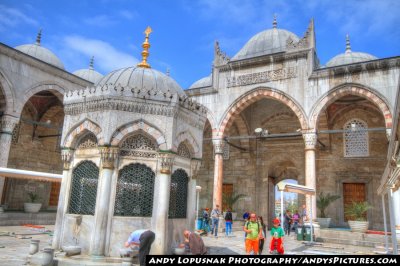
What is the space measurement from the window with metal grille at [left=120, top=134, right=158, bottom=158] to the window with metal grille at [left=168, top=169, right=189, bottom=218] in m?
0.63

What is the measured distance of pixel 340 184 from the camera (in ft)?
50.0

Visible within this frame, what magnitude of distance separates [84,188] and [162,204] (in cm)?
143

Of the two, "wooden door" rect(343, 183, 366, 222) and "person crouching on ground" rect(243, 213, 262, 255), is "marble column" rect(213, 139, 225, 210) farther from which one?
"person crouching on ground" rect(243, 213, 262, 255)

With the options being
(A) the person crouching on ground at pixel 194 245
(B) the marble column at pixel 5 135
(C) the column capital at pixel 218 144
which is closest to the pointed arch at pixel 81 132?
(A) the person crouching on ground at pixel 194 245

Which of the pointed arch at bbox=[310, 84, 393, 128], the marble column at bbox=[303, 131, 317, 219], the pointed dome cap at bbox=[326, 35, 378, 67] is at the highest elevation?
the pointed dome cap at bbox=[326, 35, 378, 67]

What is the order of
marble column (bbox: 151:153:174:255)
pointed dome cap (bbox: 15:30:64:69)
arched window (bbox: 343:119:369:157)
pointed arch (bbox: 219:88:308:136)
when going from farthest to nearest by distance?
pointed dome cap (bbox: 15:30:64:69) < arched window (bbox: 343:119:369:157) < pointed arch (bbox: 219:88:308:136) < marble column (bbox: 151:153:174:255)

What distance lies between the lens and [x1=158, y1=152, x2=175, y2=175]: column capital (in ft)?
18.5

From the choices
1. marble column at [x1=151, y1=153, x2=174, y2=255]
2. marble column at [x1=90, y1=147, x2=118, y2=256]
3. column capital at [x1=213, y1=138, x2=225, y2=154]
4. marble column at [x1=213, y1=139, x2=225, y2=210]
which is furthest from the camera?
column capital at [x1=213, y1=138, x2=225, y2=154]

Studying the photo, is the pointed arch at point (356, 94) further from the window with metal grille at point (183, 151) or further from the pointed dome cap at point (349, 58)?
the window with metal grille at point (183, 151)

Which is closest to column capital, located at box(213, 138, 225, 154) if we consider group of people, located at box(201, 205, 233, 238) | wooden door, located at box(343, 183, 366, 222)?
group of people, located at box(201, 205, 233, 238)

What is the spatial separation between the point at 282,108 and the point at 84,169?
13016 millimetres

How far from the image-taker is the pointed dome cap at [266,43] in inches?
642

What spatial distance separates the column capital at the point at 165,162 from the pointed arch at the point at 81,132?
1003mm

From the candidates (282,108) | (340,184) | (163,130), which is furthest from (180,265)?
(282,108)
